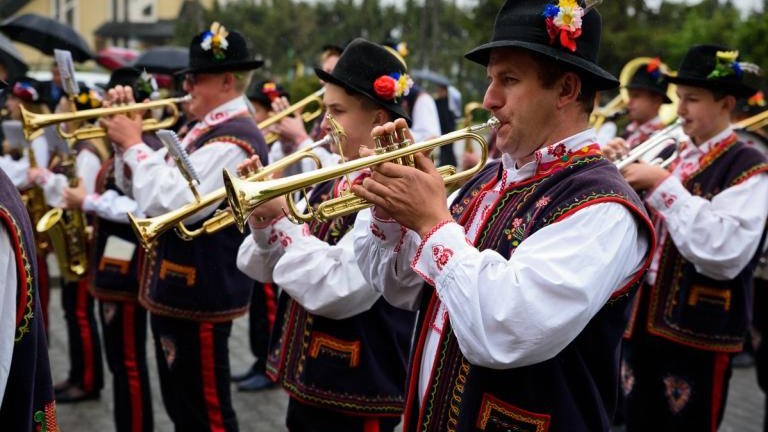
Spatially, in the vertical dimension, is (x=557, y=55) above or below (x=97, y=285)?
above

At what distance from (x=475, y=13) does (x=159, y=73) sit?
1384cm

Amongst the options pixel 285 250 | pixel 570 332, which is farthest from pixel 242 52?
pixel 570 332

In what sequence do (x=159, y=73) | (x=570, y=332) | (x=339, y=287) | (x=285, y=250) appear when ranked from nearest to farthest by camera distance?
1. (x=570, y=332)
2. (x=339, y=287)
3. (x=285, y=250)
4. (x=159, y=73)

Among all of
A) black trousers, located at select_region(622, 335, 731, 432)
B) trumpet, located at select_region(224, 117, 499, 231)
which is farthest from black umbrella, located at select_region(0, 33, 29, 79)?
black trousers, located at select_region(622, 335, 731, 432)

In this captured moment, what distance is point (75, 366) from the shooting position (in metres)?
6.16

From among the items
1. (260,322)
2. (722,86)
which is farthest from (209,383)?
(722,86)

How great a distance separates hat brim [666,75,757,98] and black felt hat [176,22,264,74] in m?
2.39

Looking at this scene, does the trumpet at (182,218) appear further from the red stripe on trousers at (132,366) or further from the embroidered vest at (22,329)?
the red stripe on trousers at (132,366)

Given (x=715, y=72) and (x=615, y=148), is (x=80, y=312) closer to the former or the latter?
(x=615, y=148)

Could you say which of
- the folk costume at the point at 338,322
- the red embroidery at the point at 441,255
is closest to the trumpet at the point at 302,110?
the folk costume at the point at 338,322

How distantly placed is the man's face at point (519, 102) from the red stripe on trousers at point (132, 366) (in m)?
3.29

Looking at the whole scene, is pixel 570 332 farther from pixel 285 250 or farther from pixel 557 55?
pixel 285 250

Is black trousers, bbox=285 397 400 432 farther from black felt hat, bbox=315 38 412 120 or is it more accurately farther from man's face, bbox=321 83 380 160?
black felt hat, bbox=315 38 412 120

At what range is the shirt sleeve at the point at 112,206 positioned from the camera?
204 inches
